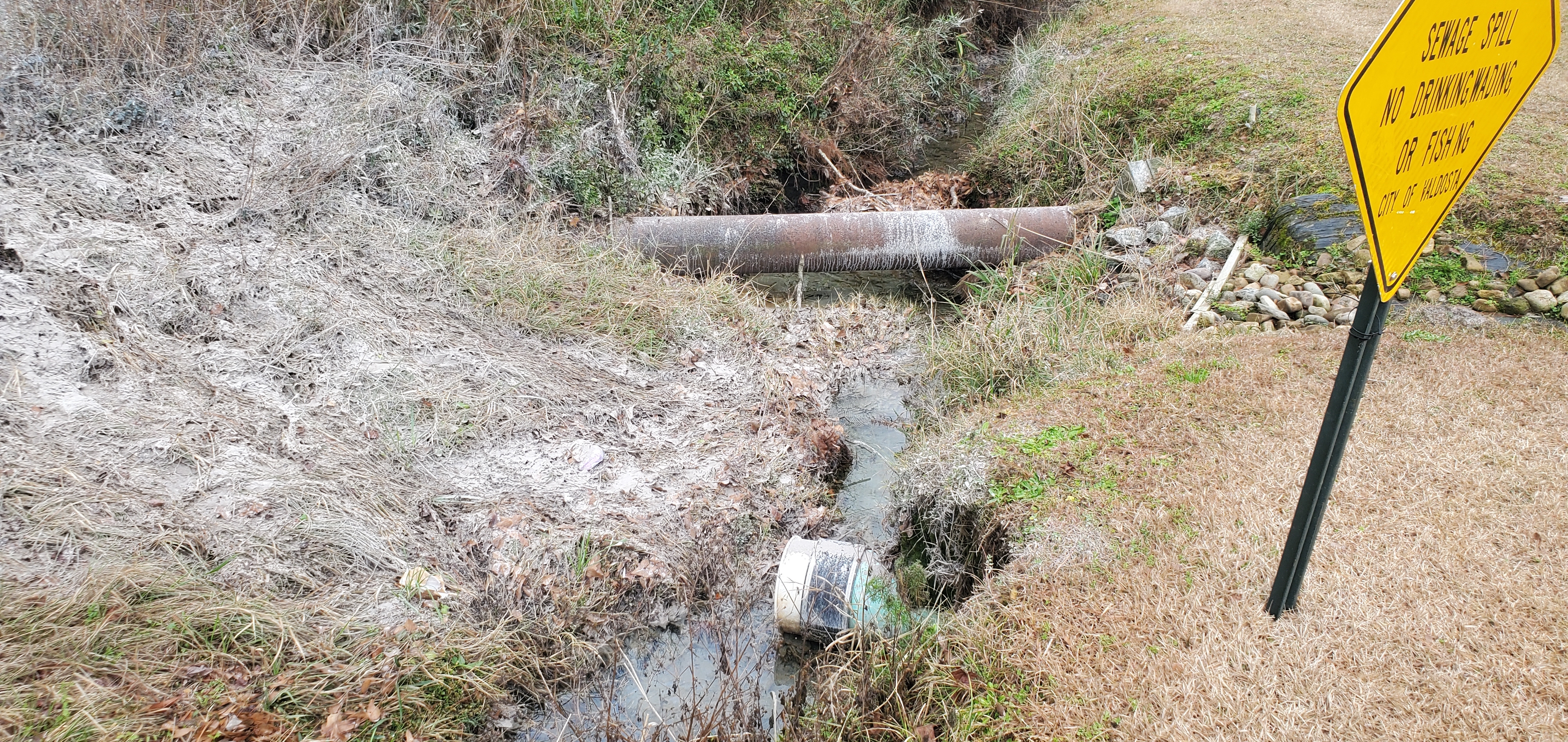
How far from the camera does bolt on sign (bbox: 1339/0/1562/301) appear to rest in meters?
1.84

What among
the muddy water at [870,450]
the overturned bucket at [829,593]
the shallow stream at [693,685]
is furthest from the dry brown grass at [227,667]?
the muddy water at [870,450]

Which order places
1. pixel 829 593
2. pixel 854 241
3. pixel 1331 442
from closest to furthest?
pixel 1331 442
pixel 829 593
pixel 854 241

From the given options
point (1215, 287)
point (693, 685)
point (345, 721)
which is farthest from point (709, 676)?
A: point (1215, 287)

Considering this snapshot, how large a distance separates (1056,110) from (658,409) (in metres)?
5.57

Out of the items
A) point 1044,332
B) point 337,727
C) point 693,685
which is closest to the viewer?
point 337,727

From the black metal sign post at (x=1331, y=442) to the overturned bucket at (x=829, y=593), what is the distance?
4.99 ft

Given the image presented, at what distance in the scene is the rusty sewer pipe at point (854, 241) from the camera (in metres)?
6.82

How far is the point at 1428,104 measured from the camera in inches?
76.5

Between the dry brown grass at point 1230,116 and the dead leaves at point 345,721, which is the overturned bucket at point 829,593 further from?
the dry brown grass at point 1230,116

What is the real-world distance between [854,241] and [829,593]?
367 centimetres

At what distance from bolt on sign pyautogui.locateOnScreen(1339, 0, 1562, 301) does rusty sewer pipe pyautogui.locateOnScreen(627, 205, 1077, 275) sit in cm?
470

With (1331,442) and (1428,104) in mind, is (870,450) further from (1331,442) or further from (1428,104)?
(1428,104)

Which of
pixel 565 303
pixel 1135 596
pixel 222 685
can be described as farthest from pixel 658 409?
pixel 1135 596

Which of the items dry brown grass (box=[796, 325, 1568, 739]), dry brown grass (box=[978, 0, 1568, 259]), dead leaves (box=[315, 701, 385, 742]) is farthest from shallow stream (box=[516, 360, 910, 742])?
dry brown grass (box=[978, 0, 1568, 259])
